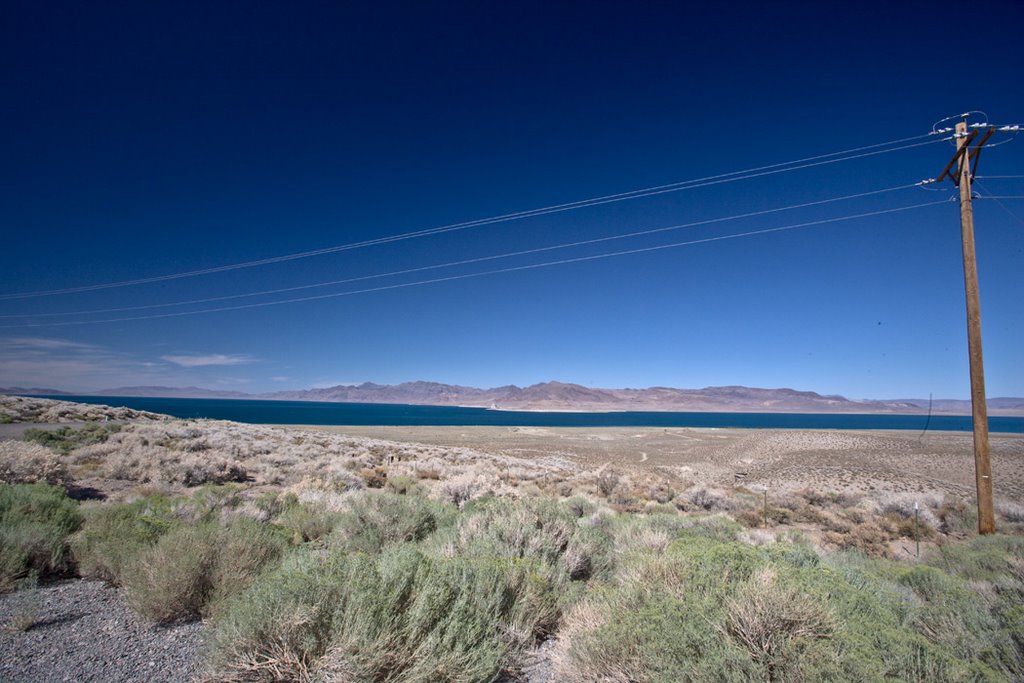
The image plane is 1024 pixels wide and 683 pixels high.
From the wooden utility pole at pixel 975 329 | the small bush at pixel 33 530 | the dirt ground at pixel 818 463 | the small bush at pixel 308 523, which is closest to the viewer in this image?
the small bush at pixel 33 530

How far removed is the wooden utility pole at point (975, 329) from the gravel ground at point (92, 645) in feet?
43.2

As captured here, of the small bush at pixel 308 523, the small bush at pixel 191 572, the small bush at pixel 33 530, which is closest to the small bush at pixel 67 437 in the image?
the small bush at pixel 33 530

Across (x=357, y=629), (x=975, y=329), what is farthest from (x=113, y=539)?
(x=975, y=329)

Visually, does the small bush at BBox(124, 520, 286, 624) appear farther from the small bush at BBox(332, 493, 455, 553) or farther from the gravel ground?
the small bush at BBox(332, 493, 455, 553)

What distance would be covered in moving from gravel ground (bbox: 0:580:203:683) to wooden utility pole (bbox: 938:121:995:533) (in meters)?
13.2

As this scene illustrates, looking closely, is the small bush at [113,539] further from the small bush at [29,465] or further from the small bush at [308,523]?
the small bush at [29,465]

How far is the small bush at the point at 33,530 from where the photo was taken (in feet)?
17.0

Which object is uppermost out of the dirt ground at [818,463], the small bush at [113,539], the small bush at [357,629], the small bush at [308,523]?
the small bush at [357,629]

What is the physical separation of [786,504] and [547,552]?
14.6 meters

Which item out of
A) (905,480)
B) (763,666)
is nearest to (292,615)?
(763,666)

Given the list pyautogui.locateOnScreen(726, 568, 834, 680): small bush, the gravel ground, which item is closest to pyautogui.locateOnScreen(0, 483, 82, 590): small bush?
the gravel ground

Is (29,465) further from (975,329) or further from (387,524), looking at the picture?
(975,329)

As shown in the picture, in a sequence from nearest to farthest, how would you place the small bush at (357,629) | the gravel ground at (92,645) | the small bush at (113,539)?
1. the small bush at (357,629)
2. the gravel ground at (92,645)
3. the small bush at (113,539)

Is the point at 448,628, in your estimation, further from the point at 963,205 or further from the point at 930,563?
the point at 963,205
